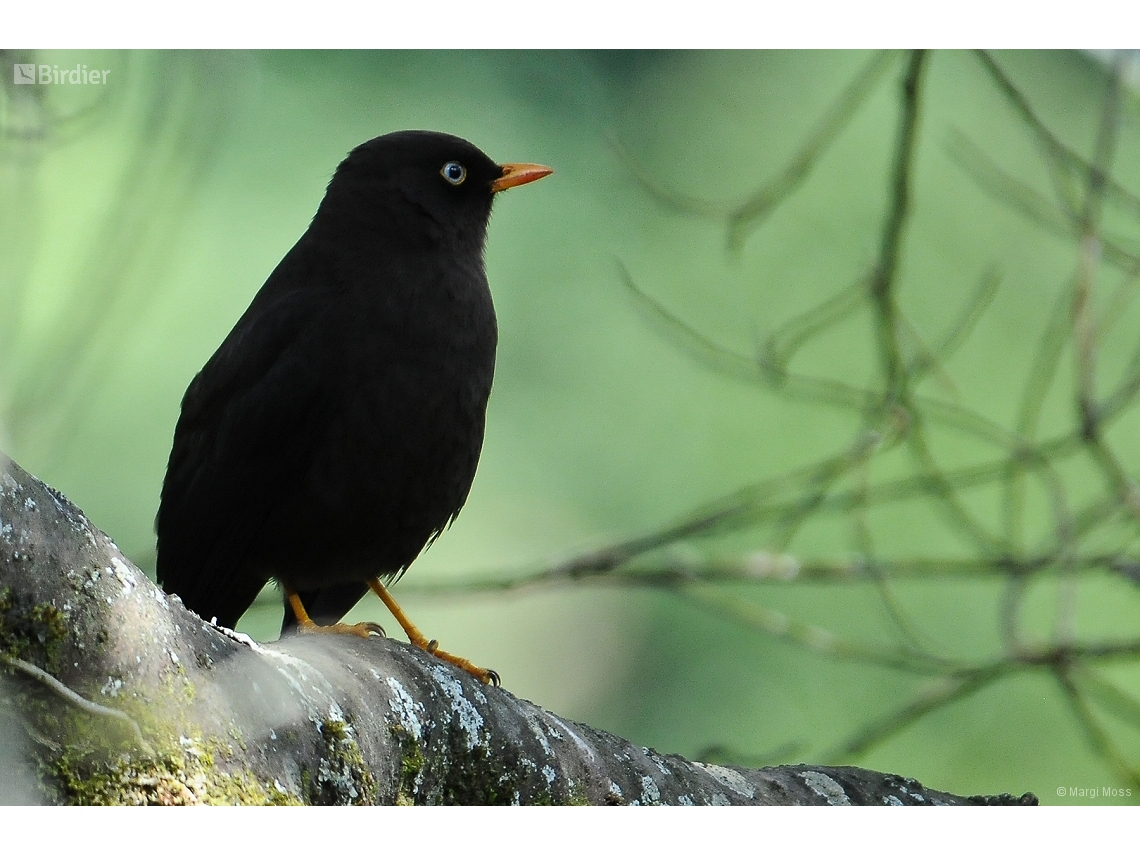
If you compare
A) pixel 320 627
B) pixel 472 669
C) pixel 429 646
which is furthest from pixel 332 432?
pixel 472 669

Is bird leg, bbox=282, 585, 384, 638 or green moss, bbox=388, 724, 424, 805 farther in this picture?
bird leg, bbox=282, 585, 384, 638

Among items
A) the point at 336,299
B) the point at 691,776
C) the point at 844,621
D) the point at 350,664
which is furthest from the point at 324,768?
the point at 844,621

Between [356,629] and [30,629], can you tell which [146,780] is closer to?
[30,629]

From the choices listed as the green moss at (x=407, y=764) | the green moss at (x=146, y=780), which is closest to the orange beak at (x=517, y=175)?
the green moss at (x=407, y=764)

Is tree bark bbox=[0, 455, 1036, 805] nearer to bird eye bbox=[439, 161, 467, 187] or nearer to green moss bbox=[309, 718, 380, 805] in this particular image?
green moss bbox=[309, 718, 380, 805]

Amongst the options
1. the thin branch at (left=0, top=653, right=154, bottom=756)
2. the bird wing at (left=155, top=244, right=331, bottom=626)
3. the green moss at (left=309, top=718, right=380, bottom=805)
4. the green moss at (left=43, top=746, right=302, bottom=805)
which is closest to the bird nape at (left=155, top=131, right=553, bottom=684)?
the bird wing at (left=155, top=244, right=331, bottom=626)

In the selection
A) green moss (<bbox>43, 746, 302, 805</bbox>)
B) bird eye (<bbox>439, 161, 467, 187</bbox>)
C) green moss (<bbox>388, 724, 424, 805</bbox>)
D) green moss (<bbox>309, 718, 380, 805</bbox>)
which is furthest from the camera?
bird eye (<bbox>439, 161, 467, 187</bbox>)
